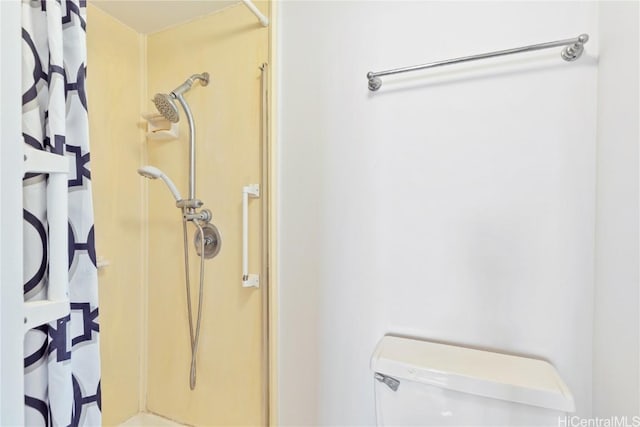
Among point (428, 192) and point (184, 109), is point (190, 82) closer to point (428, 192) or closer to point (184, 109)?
point (184, 109)

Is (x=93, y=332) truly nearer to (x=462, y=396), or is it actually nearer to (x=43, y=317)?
(x=43, y=317)

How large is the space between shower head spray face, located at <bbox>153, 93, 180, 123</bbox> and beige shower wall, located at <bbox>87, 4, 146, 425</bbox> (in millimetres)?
297

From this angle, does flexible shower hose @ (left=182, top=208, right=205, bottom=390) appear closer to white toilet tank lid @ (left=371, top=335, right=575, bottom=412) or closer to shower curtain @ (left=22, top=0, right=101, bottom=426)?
shower curtain @ (left=22, top=0, right=101, bottom=426)

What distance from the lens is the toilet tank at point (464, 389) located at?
2.38 ft

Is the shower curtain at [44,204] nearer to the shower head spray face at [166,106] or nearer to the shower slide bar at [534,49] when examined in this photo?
the shower head spray face at [166,106]

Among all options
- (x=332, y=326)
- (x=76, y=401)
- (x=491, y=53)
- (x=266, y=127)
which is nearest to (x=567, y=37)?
(x=491, y=53)

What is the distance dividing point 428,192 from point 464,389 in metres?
0.56

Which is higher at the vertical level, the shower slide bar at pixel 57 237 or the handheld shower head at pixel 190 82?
the handheld shower head at pixel 190 82

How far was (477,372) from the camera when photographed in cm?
79

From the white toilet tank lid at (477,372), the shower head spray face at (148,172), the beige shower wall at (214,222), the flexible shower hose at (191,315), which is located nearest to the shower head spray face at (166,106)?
the beige shower wall at (214,222)

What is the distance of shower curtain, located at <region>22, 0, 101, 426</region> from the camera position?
50 centimetres

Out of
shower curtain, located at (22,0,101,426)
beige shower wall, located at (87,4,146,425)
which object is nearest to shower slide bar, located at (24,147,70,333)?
shower curtain, located at (22,0,101,426)

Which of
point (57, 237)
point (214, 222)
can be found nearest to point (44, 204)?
point (57, 237)

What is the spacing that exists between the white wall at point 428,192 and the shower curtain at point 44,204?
2.20ft
